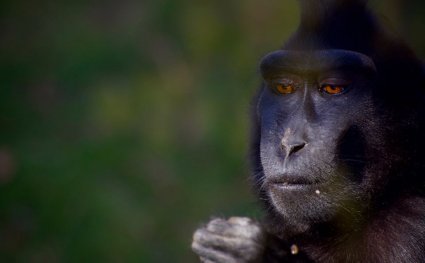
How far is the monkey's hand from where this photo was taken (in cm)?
471

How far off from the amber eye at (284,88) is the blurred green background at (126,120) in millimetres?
3487

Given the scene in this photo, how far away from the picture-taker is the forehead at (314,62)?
461cm

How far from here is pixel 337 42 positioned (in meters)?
4.78

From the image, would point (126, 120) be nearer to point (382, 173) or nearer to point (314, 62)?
point (314, 62)

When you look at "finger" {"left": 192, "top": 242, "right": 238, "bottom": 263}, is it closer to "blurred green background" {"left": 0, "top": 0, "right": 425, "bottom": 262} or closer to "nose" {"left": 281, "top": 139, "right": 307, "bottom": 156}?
"nose" {"left": 281, "top": 139, "right": 307, "bottom": 156}

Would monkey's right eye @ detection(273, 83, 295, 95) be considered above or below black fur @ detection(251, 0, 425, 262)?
above

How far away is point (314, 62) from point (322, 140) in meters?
0.47

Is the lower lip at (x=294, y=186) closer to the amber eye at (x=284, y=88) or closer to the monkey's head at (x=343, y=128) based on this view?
the monkey's head at (x=343, y=128)

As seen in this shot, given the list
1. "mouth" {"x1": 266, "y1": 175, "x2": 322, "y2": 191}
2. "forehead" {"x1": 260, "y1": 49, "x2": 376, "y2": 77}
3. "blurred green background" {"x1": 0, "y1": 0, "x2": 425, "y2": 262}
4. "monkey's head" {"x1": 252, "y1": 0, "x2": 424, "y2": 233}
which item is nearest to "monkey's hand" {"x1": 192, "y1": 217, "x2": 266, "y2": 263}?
"monkey's head" {"x1": 252, "y1": 0, "x2": 424, "y2": 233}

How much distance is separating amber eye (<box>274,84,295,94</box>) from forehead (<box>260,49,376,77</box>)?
0.23 feet

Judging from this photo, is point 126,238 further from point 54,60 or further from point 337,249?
point 337,249

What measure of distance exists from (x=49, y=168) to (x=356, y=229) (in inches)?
178

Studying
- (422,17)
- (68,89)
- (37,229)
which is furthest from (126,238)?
(422,17)

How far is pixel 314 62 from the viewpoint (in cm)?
475
